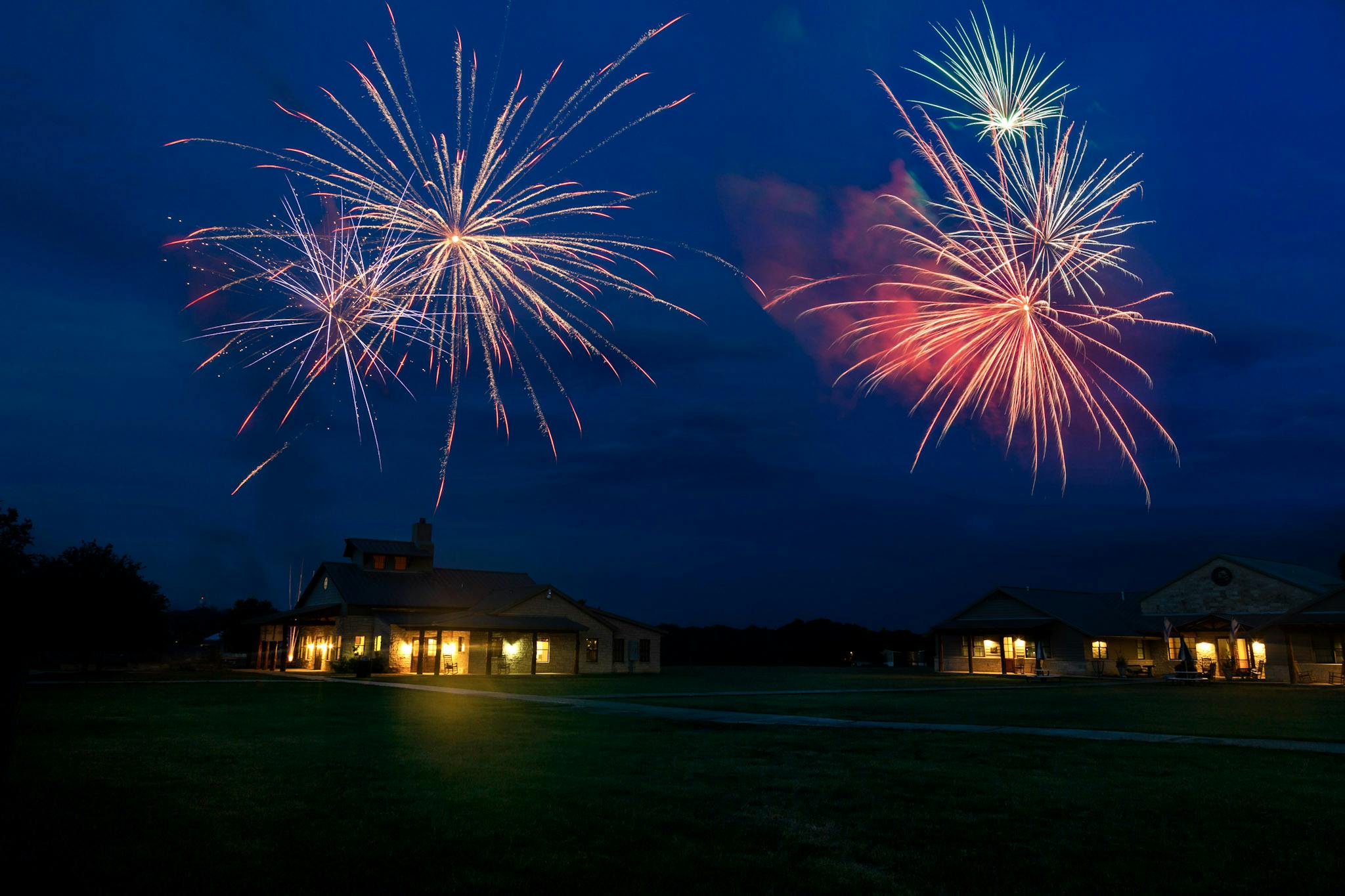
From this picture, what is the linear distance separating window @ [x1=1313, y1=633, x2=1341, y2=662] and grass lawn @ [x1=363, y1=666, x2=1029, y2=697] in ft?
43.3

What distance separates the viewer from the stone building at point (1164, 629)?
4447cm

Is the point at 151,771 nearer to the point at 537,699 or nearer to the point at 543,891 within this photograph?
the point at 543,891

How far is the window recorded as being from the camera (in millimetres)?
42188

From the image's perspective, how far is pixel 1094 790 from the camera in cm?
1038

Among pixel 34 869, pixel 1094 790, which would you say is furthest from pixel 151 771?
pixel 1094 790

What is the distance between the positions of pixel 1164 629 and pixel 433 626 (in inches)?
1475

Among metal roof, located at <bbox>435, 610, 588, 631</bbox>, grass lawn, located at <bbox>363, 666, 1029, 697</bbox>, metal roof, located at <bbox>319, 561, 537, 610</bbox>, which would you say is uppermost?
metal roof, located at <bbox>319, 561, 537, 610</bbox>

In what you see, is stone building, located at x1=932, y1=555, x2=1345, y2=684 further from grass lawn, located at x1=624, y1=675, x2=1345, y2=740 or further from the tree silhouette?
the tree silhouette

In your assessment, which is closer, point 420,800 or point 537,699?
point 420,800

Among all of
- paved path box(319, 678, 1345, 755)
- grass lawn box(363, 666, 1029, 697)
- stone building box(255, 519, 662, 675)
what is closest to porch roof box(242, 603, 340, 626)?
stone building box(255, 519, 662, 675)

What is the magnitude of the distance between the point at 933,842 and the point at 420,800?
501cm

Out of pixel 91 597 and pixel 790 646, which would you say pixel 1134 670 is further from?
pixel 91 597

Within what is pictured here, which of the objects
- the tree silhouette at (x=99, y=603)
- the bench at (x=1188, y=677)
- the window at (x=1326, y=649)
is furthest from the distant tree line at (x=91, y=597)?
the window at (x=1326, y=649)

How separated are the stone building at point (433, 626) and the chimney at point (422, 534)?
6 centimetres
